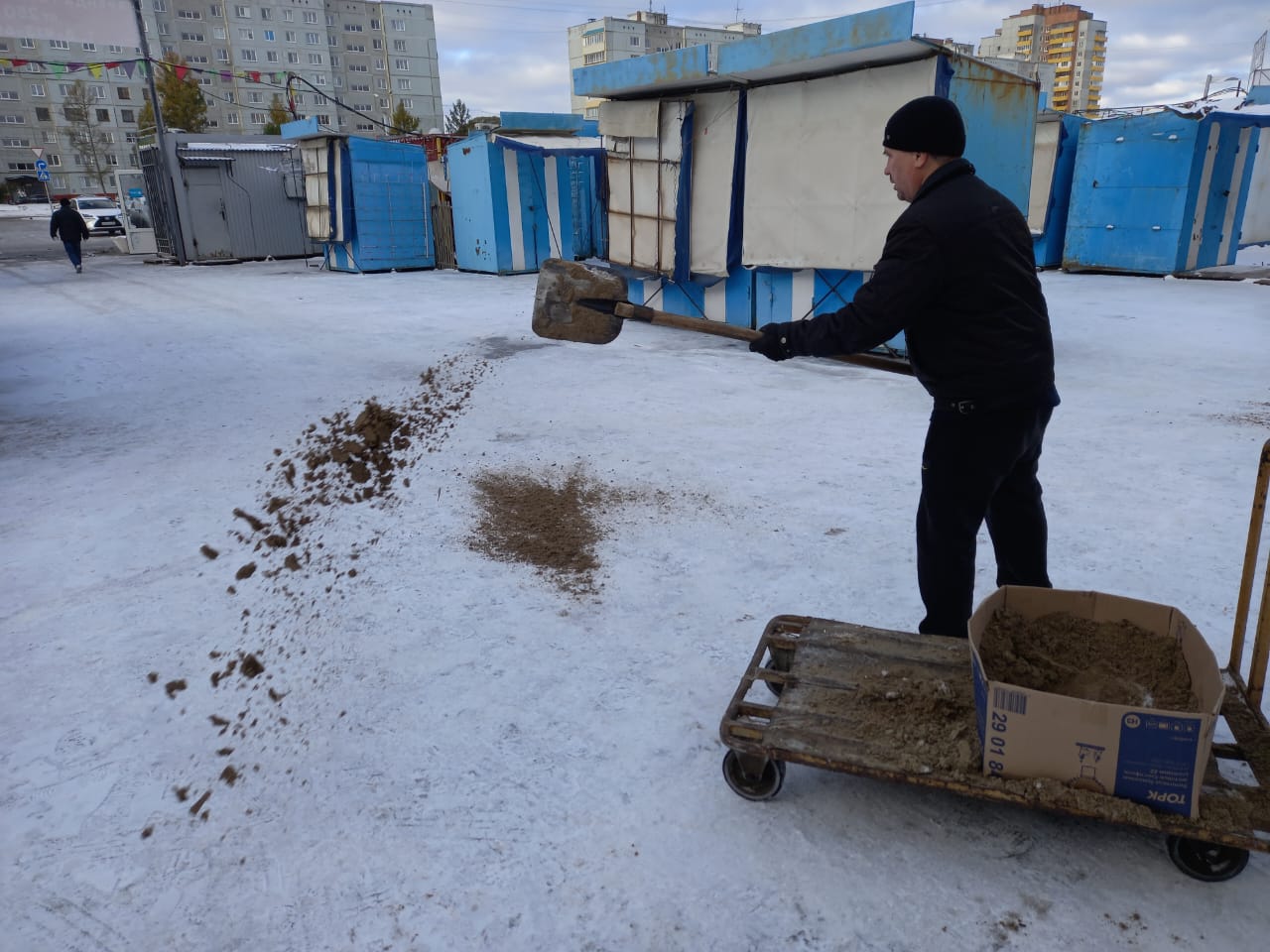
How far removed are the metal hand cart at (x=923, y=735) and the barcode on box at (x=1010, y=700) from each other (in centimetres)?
21

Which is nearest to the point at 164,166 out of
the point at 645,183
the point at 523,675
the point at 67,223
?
the point at 67,223

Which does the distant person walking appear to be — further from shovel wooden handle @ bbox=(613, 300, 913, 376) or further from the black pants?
the black pants

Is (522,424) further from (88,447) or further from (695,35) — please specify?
(695,35)

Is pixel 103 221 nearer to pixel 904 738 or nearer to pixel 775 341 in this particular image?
pixel 775 341

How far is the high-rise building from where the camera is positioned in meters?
85.2

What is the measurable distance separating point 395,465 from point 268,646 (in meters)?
2.08

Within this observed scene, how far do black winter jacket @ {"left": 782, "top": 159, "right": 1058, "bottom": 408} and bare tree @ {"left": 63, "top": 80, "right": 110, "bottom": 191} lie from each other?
195 feet

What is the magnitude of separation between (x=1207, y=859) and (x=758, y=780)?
111 centimetres

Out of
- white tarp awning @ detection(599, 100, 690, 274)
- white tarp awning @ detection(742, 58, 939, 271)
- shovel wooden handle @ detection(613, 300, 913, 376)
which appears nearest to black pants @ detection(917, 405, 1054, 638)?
shovel wooden handle @ detection(613, 300, 913, 376)

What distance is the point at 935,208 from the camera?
2.32 metres

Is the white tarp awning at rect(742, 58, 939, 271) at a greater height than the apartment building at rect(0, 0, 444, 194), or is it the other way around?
the apartment building at rect(0, 0, 444, 194)

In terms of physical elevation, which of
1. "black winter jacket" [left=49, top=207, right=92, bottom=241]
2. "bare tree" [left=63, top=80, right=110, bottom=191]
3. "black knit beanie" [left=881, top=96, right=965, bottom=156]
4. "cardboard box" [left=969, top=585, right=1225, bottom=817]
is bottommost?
"cardboard box" [left=969, top=585, right=1225, bottom=817]

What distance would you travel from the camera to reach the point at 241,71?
59.3 metres

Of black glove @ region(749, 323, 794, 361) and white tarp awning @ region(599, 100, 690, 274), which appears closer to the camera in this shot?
black glove @ region(749, 323, 794, 361)
